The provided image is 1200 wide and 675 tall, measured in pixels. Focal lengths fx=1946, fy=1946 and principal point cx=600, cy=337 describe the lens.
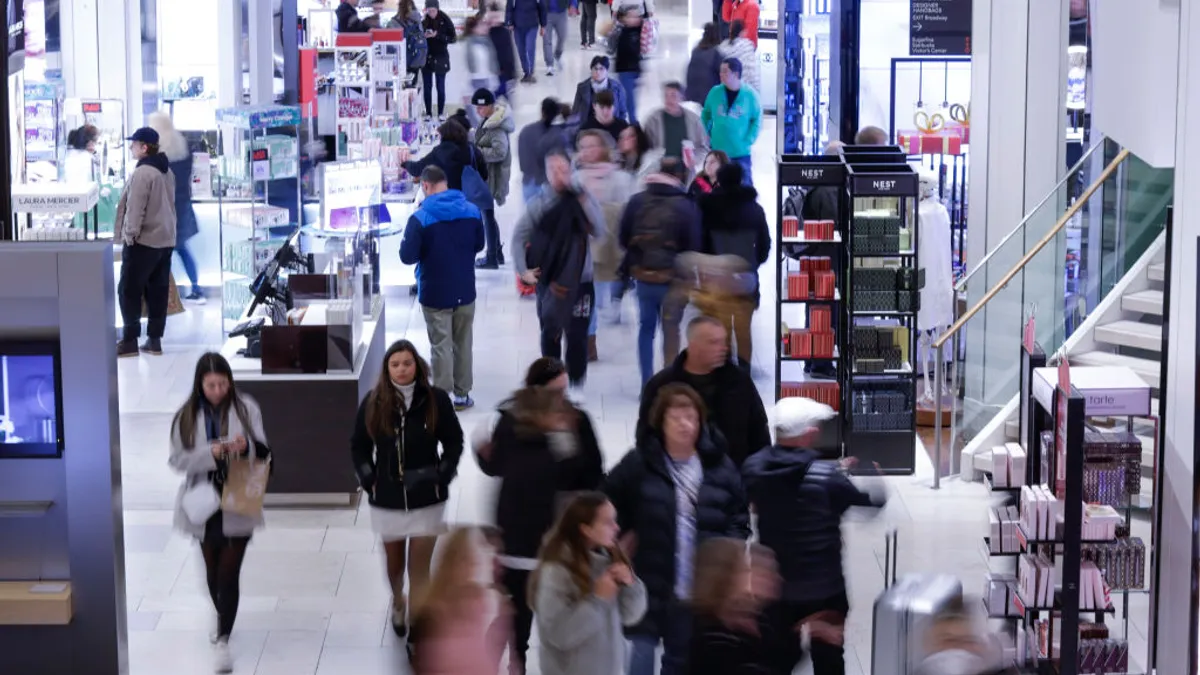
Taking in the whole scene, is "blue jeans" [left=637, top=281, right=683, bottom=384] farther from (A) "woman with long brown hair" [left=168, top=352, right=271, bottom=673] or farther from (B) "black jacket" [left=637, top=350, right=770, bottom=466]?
(A) "woman with long brown hair" [left=168, top=352, right=271, bottom=673]

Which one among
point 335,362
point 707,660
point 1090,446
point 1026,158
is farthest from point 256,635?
point 1026,158

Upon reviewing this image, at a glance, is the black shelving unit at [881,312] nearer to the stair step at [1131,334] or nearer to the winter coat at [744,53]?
the stair step at [1131,334]

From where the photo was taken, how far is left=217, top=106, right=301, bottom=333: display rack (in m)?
15.0

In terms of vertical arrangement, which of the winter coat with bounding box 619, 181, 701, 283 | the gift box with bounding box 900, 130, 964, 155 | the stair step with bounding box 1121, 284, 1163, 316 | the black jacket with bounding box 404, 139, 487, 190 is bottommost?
the stair step with bounding box 1121, 284, 1163, 316

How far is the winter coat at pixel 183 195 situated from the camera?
51.8 feet

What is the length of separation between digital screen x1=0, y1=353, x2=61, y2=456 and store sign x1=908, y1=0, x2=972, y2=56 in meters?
10.9

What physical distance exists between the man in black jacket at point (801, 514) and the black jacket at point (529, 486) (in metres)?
0.75

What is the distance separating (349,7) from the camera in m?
23.1

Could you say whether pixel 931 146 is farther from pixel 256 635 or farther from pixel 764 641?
pixel 764 641

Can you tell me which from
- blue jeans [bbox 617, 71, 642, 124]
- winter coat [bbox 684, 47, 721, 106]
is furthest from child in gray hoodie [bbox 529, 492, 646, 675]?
blue jeans [bbox 617, 71, 642, 124]

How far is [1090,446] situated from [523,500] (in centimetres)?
242

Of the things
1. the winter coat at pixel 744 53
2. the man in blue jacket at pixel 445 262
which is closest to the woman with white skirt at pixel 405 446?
the man in blue jacket at pixel 445 262

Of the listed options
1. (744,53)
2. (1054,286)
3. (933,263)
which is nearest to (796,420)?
(1054,286)

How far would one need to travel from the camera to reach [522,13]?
2641 cm
